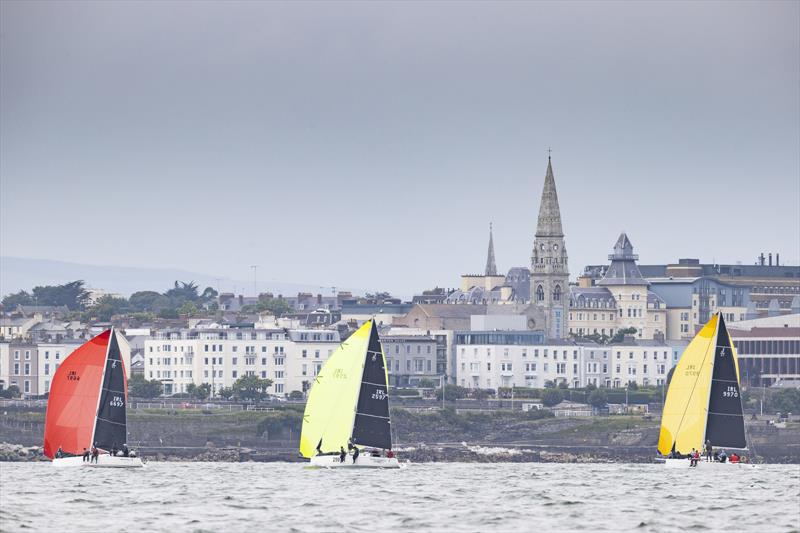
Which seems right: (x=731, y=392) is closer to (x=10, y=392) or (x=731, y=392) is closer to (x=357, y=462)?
(x=357, y=462)

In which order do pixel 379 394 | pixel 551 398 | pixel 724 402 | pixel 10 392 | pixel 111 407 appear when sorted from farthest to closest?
pixel 551 398 → pixel 10 392 → pixel 724 402 → pixel 111 407 → pixel 379 394

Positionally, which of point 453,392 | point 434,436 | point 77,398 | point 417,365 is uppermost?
point 417,365

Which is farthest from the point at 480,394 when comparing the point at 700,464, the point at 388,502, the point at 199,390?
the point at 388,502

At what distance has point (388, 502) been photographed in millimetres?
67688

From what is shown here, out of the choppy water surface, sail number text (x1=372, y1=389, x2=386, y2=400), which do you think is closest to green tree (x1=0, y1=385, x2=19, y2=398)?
the choppy water surface

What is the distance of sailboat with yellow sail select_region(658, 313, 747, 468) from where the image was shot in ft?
280

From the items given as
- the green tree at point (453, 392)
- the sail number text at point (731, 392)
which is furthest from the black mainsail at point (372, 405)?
the green tree at point (453, 392)

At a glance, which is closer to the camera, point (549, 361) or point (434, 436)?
point (434, 436)

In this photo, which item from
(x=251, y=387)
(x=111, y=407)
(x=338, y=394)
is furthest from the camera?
(x=251, y=387)

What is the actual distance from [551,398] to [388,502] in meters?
99.1

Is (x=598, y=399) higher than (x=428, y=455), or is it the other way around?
(x=598, y=399)

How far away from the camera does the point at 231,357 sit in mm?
170875

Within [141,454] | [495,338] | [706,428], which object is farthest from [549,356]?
[706,428]

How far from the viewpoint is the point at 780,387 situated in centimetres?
17988
